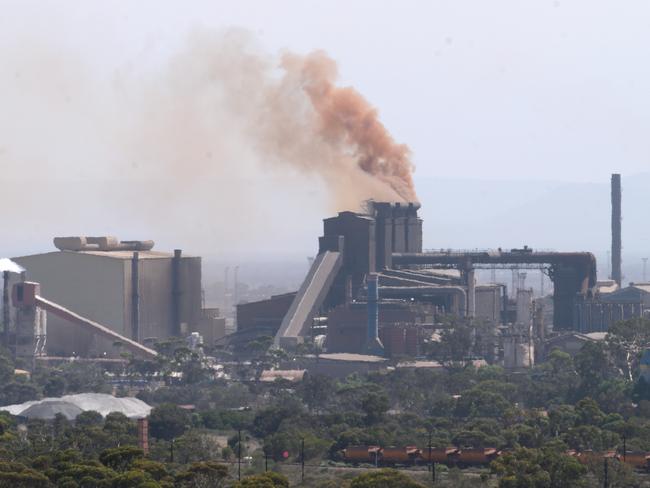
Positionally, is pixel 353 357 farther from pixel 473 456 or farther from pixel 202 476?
pixel 202 476

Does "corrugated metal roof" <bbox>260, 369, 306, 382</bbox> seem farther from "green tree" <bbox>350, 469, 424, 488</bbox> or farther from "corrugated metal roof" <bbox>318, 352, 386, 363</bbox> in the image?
"green tree" <bbox>350, 469, 424, 488</bbox>

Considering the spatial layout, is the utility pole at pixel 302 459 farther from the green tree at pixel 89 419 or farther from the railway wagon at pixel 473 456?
the green tree at pixel 89 419

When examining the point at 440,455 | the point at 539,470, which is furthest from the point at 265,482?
the point at 440,455

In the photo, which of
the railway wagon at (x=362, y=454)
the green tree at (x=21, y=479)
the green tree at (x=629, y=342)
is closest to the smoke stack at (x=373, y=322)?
the green tree at (x=629, y=342)

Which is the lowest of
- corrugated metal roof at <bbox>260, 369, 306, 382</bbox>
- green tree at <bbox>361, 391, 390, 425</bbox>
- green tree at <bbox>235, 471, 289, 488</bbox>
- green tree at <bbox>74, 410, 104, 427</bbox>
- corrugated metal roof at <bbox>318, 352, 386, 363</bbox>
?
green tree at <bbox>235, 471, 289, 488</bbox>

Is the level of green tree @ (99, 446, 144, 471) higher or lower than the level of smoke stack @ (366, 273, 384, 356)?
lower

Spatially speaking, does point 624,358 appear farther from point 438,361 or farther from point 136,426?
point 136,426

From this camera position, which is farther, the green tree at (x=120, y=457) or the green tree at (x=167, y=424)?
the green tree at (x=167, y=424)

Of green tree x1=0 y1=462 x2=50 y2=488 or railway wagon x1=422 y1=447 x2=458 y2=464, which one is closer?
green tree x1=0 y1=462 x2=50 y2=488

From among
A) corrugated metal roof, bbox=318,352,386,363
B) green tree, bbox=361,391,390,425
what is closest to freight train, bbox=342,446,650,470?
green tree, bbox=361,391,390,425

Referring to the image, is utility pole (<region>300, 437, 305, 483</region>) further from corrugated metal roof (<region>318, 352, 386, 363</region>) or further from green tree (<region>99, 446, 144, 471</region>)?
corrugated metal roof (<region>318, 352, 386, 363</region>)

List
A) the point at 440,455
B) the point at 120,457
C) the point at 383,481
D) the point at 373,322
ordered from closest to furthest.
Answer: the point at 383,481 → the point at 120,457 → the point at 440,455 → the point at 373,322

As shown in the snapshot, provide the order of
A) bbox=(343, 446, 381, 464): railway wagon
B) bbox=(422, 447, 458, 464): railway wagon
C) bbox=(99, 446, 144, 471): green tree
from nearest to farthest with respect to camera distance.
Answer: bbox=(99, 446, 144, 471): green tree
bbox=(422, 447, 458, 464): railway wagon
bbox=(343, 446, 381, 464): railway wagon

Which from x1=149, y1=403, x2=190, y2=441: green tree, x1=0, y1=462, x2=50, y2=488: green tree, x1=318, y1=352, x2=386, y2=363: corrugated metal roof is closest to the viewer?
x1=0, y1=462, x2=50, y2=488: green tree
